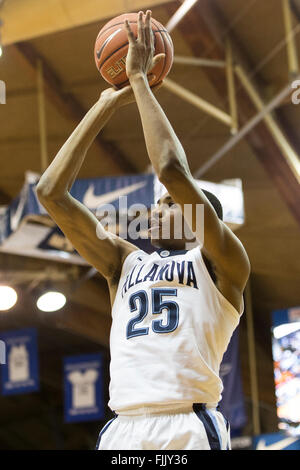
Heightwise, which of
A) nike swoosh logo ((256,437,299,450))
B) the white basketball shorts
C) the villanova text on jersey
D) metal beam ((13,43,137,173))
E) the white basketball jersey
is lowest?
nike swoosh logo ((256,437,299,450))

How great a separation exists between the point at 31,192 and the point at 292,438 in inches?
235

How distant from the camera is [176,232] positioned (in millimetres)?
3656

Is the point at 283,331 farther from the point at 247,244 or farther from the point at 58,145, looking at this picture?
the point at 58,145

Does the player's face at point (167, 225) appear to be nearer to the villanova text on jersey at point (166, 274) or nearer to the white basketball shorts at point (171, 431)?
the villanova text on jersey at point (166, 274)

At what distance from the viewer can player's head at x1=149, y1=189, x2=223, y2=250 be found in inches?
143

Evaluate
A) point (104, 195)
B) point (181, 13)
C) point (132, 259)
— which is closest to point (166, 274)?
point (132, 259)

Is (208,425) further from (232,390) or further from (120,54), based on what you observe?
(232,390)

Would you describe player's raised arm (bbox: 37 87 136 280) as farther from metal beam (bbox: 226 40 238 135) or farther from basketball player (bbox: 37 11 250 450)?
metal beam (bbox: 226 40 238 135)

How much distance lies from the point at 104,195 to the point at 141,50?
6.21 meters

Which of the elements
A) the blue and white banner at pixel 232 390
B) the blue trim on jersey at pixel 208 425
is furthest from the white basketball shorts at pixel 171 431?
the blue and white banner at pixel 232 390

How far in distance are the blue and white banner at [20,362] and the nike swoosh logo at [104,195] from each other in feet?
15.7

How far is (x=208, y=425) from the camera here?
10.3 ft

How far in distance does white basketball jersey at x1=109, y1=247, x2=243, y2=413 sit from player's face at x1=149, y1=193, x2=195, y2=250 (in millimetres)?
183

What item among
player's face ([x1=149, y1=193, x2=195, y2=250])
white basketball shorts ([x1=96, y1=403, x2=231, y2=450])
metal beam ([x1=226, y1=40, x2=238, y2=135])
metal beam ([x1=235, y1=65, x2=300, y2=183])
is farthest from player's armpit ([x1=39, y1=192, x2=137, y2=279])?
metal beam ([x1=235, y1=65, x2=300, y2=183])
